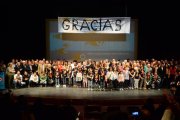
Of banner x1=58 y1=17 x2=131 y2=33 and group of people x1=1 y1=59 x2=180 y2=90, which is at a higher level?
banner x1=58 y1=17 x2=131 y2=33

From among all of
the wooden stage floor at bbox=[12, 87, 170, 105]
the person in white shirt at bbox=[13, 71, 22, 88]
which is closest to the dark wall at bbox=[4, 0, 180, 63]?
the person in white shirt at bbox=[13, 71, 22, 88]

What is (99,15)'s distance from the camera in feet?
67.0

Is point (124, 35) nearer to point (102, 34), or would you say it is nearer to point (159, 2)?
point (102, 34)

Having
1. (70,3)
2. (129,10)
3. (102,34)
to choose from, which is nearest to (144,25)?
(129,10)

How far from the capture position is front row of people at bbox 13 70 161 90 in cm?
1731

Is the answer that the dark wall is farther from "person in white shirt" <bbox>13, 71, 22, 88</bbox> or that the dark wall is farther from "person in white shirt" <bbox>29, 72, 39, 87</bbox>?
"person in white shirt" <bbox>13, 71, 22, 88</bbox>

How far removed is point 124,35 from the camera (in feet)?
65.0

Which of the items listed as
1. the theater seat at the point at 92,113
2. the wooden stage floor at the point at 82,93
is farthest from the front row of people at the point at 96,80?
the theater seat at the point at 92,113

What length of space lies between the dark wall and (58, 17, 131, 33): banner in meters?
1.58

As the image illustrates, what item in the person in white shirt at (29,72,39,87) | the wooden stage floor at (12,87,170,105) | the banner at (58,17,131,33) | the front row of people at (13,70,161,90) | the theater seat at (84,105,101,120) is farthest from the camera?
the banner at (58,17,131,33)

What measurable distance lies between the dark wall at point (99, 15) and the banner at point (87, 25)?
158 centimetres

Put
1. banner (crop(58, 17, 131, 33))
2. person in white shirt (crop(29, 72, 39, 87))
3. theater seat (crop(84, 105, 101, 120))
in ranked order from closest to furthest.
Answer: theater seat (crop(84, 105, 101, 120))
person in white shirt (crop(29, 72, 39, 87))
banner (crop(58, 17, 131, 33))

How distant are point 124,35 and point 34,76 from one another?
5.95 metres

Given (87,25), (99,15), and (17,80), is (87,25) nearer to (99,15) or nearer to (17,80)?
(99,15)
